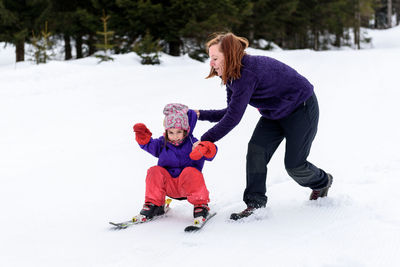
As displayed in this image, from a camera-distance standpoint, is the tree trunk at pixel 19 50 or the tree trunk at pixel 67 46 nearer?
the tree trunk at pixel 19 50

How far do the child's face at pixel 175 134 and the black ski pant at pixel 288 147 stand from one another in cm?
55

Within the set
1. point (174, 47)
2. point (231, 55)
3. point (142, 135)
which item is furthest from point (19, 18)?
point (231, 55)

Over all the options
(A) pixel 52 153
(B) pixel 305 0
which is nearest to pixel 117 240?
(A) pixel 52 153

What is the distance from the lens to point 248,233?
2744 mm

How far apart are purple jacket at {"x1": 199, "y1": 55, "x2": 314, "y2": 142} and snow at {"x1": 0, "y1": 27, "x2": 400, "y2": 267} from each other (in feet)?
2.49

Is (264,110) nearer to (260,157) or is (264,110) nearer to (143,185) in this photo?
(260,157)

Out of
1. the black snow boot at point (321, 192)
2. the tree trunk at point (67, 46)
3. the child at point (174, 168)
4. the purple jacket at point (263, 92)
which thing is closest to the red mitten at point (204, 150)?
the purple jacket at point (263, 92)

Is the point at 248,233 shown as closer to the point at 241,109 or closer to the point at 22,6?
the point at 241,109

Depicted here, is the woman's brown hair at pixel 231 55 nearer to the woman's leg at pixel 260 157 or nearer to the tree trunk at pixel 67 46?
the woman's leg at pixel 260 157

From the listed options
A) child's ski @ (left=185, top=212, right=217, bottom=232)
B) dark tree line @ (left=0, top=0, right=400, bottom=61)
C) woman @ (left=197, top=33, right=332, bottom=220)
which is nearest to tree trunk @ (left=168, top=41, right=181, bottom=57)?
dark tree line @ (left=0, top=0, right=400, bottom=61)

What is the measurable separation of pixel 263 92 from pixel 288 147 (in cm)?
51

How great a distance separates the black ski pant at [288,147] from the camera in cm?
296

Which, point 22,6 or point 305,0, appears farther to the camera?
point 305,0

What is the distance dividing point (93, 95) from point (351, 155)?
5.58 meters
